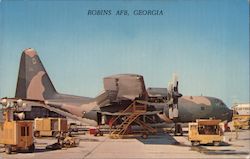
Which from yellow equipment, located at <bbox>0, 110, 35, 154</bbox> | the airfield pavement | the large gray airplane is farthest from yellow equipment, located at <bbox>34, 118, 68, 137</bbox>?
yellow equipment, located at <bbox>0, 110, 35, 154</bbox>

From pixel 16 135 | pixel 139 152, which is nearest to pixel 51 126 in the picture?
pixel 16 135

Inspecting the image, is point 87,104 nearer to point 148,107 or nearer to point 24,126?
point 148,107

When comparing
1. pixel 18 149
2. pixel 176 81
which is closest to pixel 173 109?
pixel 176 81

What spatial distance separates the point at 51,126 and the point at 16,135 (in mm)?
7432

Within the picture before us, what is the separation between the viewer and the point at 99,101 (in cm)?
2531

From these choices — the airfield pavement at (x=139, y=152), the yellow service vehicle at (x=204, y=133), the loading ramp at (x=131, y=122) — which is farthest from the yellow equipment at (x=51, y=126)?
the yellow service vehicle at (x=204, y=133)

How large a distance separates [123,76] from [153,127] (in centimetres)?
888

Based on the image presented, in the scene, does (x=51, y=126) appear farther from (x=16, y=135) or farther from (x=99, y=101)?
(x=16, y=135)

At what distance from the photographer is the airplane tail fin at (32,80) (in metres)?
27.0

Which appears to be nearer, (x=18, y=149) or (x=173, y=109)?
(x=18, y=149)

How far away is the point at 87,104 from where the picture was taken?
25.5 m

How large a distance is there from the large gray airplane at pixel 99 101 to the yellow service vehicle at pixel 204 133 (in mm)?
3147

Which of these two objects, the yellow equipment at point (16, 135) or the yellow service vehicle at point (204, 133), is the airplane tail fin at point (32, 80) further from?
the yellow service vehicle at point (204, 133)

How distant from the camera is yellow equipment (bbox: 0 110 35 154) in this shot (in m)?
14.3
